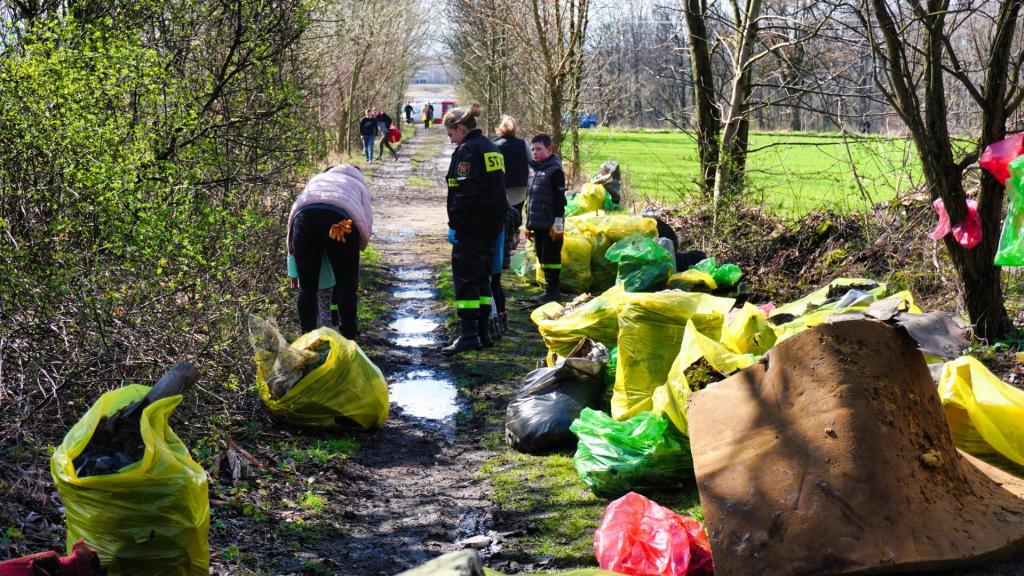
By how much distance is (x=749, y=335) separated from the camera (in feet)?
16.3

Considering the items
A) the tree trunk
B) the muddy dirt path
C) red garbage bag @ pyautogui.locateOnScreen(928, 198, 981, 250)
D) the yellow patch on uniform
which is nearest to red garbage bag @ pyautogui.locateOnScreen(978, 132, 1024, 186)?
red garbage bag @ pyautogui.locateOnScreen(928, 198, 981, 250)

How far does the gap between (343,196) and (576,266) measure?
380 cm

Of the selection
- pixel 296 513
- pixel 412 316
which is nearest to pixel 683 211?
pixel 412 316

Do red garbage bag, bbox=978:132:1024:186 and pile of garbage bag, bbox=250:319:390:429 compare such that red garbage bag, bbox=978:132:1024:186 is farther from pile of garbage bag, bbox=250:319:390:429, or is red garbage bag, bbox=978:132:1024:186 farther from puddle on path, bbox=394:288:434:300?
puddle on path, bbox=394:288:434:300

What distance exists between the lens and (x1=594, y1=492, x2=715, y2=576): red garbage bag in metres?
3.46

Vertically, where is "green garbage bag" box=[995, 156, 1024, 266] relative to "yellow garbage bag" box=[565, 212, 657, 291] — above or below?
above

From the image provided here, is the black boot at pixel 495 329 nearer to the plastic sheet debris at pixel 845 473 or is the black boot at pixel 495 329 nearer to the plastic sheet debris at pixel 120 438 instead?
the plastic sheet debris at pixel 845 473

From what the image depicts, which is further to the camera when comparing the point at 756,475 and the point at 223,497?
the point at 223,497

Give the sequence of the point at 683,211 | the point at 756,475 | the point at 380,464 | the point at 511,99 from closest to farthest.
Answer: the point at 756,475 → the point at 380,464 → the point at 683,211 → the point at 511,99

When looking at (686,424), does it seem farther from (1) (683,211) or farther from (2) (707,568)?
(1) (683,211)

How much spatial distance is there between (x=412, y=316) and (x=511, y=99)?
2115 centimetres

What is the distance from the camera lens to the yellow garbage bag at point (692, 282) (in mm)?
7648

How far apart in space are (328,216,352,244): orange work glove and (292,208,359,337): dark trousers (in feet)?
0.10

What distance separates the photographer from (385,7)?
31250 mm
